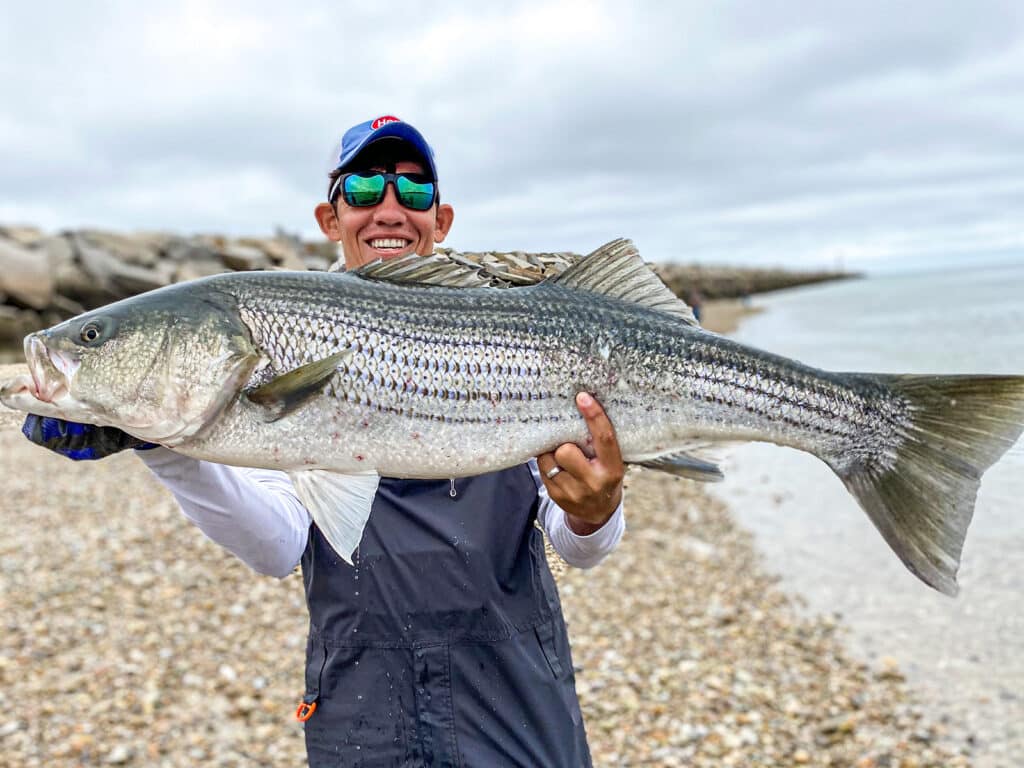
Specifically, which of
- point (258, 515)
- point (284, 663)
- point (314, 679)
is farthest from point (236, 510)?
point (284, 663)

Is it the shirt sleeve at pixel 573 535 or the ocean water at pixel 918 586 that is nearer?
the shirt sleeve at pixel 573 535

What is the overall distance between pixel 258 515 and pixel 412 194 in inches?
63.2

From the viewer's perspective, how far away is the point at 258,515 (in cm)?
271

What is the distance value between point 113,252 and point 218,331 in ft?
82.2

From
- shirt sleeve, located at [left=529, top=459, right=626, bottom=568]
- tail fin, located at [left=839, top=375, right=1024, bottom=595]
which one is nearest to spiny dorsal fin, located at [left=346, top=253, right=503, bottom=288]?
shirt sleeve, located at [left=529, top=459, right=626, bottom=568]

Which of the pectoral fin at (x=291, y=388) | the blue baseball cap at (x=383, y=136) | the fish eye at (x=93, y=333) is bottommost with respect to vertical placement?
the pectoral fin at (x=291, y=388)

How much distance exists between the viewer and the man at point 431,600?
8.80 feet

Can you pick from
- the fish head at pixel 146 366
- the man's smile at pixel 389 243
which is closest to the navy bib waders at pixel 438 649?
the fish head at pixel 146 366

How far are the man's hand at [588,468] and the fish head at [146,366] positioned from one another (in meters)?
1.08

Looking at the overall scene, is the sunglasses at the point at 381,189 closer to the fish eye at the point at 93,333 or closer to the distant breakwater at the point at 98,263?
the fish eye at the point at 93,333

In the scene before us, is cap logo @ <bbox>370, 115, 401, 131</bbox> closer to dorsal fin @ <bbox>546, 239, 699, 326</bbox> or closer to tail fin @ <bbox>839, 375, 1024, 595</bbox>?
dorsal fin @ <bbox>546, 239, 699, 326</bbox>

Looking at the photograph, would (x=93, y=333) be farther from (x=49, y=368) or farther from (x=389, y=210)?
(x=389, y=210)

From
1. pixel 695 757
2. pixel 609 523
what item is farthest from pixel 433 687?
pixel 695 757

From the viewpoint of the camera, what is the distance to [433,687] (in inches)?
107
